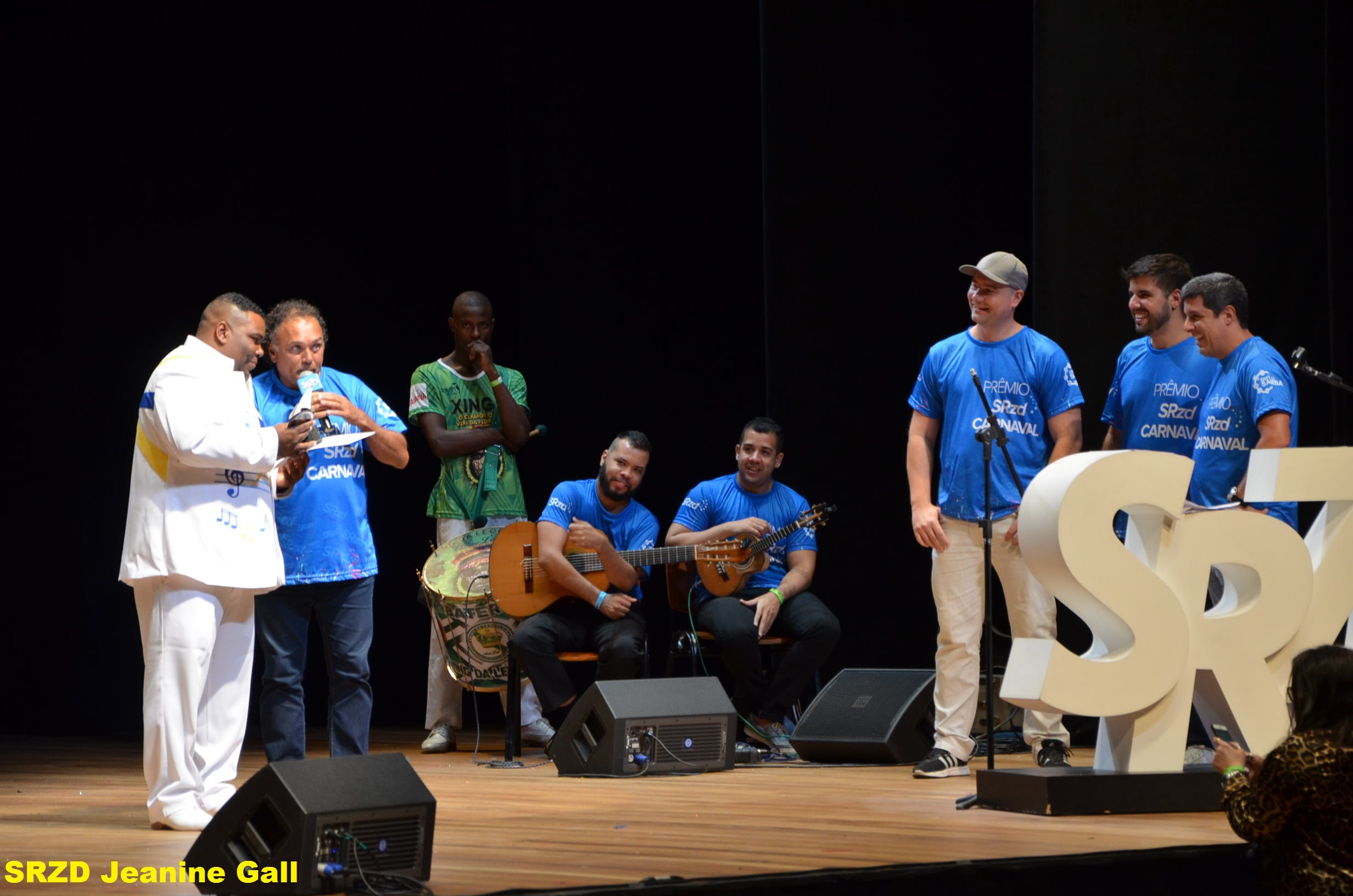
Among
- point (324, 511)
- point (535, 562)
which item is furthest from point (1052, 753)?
point (324, 511)

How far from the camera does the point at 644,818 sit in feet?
12.3

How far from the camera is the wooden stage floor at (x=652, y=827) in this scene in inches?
115

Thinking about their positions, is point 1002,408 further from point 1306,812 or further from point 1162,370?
point 1306,812

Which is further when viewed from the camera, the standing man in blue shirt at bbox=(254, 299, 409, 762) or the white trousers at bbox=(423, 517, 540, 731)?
the white trousers at bbox=(423, 517, 540, 731)

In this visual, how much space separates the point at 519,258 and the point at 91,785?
133 inches

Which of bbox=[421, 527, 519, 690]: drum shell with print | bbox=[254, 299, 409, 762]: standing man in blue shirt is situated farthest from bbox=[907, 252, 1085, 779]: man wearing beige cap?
bbox=[421, 527, 519, 690]: drum shell with print

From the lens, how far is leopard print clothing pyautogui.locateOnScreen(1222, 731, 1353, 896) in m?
2.62

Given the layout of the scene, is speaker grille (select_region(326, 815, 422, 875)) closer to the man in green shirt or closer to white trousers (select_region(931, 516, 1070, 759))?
white trousers (select_region(931, 516, 1070, 759))

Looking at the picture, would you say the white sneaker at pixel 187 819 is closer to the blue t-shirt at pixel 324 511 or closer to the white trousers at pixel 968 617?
the blue t-shirt at pixel 324 511

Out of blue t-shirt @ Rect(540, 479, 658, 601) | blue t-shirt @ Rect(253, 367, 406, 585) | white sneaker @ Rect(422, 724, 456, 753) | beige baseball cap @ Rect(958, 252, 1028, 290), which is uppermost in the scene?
beige baseball cap @ Rect(958, 252, 1028, 290)

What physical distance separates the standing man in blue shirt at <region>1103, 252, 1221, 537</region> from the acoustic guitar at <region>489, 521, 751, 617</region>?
1.59 meters

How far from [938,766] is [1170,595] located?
1.12 m

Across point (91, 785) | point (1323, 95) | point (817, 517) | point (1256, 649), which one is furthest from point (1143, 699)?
point (91, 785)

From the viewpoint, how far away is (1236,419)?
14.6 ft
